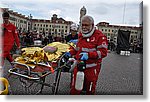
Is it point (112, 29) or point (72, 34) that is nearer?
point (112, 29)

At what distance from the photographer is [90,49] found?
181cm

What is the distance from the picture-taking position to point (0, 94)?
1.81m

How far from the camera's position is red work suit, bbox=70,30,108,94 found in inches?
69.4

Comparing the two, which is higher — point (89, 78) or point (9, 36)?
point (9, 36)

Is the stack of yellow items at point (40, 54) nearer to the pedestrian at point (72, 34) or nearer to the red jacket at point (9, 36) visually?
the pedestrian at point (72, 34)

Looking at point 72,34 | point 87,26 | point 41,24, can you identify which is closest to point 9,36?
point 41,24

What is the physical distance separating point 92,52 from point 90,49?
0.16ft

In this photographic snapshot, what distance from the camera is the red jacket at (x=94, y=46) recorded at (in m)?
1.76

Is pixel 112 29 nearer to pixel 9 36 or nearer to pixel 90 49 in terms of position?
pixel 90 49

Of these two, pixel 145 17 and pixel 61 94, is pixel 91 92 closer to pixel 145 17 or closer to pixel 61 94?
pixel 61 94

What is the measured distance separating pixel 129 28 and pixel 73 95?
31.8 inches

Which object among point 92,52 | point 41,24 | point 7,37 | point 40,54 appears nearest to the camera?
point 92,52

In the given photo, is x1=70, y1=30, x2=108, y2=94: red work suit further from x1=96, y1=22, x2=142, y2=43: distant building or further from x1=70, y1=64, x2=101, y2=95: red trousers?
x1=96, y1=22, x2=142, y2=43: distant building

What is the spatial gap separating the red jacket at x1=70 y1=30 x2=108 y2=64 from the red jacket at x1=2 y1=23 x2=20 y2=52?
0.73 m
